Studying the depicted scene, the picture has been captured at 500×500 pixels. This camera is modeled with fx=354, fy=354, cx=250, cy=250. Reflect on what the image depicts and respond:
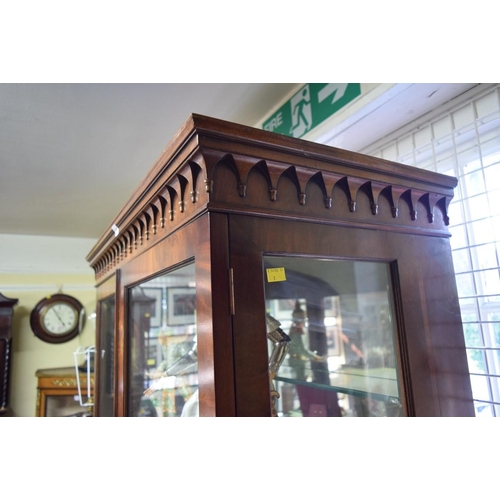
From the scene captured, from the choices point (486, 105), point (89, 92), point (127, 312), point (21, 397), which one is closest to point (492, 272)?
point (486, 105)

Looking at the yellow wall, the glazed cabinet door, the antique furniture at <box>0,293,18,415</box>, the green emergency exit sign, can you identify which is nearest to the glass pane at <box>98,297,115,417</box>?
the yellow wall

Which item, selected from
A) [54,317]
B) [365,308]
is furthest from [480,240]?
[54,317]

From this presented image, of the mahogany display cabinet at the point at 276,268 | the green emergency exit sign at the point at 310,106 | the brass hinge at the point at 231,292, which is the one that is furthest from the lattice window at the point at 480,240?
the brass hinge at the point at 231,292

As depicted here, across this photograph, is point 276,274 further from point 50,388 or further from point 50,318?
point 50,388

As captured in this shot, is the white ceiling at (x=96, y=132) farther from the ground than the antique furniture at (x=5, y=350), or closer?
farther from the ground

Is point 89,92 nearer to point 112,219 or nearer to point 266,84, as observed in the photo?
point 112,219

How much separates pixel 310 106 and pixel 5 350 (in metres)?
0.98

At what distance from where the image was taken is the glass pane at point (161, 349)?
0.84 m

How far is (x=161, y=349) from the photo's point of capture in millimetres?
1031

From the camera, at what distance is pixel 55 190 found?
0.71 meters

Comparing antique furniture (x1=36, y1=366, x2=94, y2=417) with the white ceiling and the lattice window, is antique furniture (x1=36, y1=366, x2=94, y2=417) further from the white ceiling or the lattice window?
the lattice window

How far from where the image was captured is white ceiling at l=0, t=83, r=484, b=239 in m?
0.66

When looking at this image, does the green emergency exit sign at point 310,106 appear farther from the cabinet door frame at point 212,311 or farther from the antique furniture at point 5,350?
the antique furniture at point 5,350
